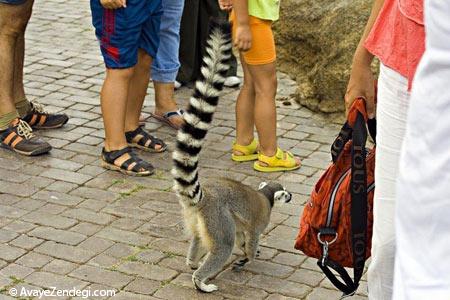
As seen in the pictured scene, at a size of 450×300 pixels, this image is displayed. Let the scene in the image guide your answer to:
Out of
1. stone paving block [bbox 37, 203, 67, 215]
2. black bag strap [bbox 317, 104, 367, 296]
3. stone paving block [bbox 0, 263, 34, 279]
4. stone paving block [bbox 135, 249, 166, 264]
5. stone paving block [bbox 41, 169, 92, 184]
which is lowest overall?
stone paving block [bbox 41, 169, 92, 184]

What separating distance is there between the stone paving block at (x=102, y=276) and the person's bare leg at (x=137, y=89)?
1965 mm

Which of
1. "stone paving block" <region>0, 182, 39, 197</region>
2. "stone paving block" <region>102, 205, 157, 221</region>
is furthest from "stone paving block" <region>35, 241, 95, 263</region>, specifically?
"stone paving block" <region>0, 182, 39, 197</region>

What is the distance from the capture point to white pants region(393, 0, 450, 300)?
2184 mm

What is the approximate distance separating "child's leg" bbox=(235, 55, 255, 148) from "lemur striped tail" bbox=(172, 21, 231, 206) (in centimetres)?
150

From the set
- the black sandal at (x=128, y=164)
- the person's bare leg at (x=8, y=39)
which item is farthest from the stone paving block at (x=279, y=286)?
the person's bare leg at (x=8, y=39)

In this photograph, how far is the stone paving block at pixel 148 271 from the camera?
196 inches

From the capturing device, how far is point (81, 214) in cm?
572

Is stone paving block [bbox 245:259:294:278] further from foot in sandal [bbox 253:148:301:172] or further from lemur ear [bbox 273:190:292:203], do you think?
foot in sandal [bbox 253:148:301:172]

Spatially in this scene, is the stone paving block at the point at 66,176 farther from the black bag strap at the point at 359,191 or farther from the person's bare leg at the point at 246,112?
the black bag strap at the point at 359,191

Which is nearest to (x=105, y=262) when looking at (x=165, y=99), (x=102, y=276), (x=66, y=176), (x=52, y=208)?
(x=102, y=276)

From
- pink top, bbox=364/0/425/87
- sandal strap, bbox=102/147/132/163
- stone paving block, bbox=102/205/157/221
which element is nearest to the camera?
pink top, bbox=364/0/425/87

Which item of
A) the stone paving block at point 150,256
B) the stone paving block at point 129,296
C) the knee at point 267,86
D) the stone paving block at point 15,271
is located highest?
the knee at point 267,86

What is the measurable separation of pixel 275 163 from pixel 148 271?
172cm

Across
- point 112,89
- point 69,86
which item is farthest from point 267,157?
point 69,86
